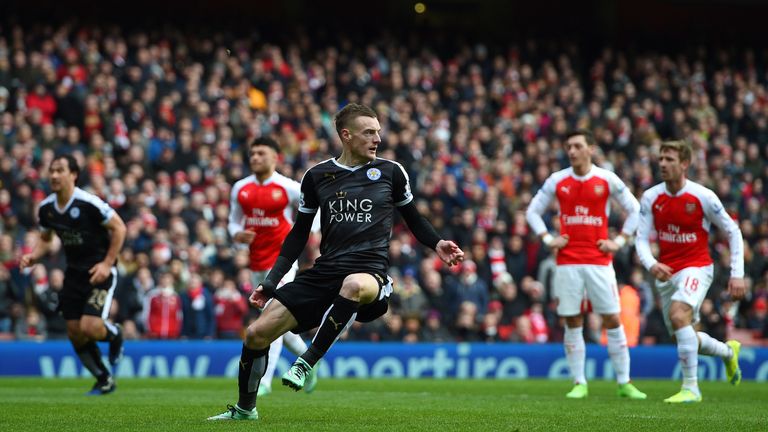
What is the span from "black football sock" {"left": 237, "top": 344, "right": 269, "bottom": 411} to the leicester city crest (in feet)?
4.89

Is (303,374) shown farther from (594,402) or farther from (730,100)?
(730,100)

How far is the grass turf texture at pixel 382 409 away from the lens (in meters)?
8.63

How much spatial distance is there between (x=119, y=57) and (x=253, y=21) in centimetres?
650

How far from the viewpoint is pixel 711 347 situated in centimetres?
1263

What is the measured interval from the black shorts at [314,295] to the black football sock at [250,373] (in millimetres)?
327

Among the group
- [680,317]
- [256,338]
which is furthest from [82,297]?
[680,317]

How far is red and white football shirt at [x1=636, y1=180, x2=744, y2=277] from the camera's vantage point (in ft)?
40.1

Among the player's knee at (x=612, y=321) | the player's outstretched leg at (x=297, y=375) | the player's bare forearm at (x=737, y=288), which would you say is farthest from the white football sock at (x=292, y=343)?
the player's outstretched leg at (x=297, y=375)

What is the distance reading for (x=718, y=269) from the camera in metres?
23.9

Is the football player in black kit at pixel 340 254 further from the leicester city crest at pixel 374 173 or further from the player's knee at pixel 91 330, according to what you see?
the player's knee at pixel 91 330

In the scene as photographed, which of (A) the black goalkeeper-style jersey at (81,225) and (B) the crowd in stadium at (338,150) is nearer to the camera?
(A) the black goalkeeper-style jersey at (81,225)

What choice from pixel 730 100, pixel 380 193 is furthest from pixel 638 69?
pixel 380 193

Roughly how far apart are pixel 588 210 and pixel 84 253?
5.52m

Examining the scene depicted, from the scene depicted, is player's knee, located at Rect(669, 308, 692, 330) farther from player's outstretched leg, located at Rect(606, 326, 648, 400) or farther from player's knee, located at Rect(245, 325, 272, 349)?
player's knee, located at Rect(245, 325, 272, 349)
